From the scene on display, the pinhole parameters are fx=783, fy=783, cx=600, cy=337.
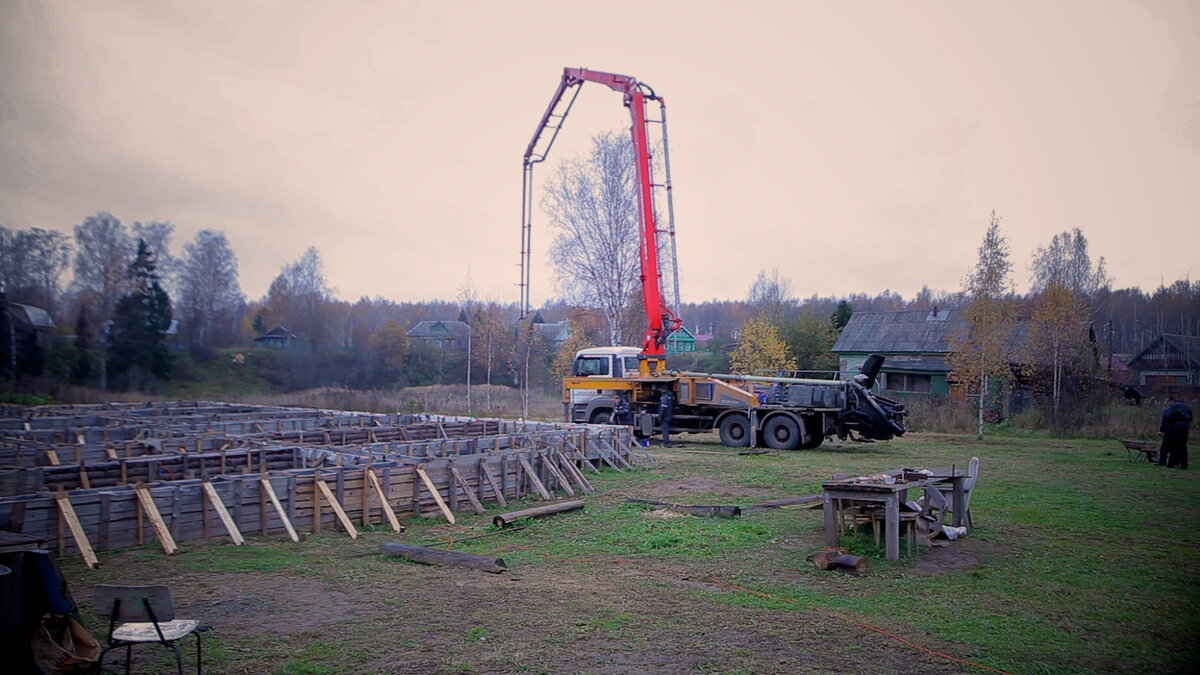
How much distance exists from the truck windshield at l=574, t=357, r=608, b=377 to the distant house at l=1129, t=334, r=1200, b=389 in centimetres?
1671

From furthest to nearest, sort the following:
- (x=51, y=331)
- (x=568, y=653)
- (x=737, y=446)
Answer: (x=51, y=331) → (x=737, y=446) → (x=568, y=653)

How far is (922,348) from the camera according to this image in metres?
37.2

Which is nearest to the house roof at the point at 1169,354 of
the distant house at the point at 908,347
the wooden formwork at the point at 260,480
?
the distant house at the point at 908,347

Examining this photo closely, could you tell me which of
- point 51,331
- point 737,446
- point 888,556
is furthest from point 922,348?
point 51,331

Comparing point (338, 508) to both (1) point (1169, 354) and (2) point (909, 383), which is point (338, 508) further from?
(2) point (909, 383)

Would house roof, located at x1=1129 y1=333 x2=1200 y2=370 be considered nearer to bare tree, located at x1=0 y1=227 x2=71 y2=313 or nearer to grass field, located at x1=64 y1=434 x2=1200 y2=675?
grass field, located at x1=64 y1=434 x2=1200 y2=675

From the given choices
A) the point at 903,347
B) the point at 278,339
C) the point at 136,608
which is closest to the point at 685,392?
the point at 136,608

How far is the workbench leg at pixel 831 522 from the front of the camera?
29.6 feet

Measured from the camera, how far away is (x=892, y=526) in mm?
8500

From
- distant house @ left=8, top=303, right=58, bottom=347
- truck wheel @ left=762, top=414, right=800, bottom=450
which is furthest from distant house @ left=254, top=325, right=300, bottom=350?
truck wheel @ left=762, top=414, right=800, bottom=450

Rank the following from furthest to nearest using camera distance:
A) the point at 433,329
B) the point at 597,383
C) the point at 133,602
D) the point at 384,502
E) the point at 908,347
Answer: the point at 433,329 → the point at 908,347 → the point at 597,383 → the point at 384,502 → the point at 133,602

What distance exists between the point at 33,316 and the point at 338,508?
23.8 meters

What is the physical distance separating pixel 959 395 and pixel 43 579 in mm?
30865

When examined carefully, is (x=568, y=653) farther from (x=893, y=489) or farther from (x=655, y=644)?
(x=893, y=489)
